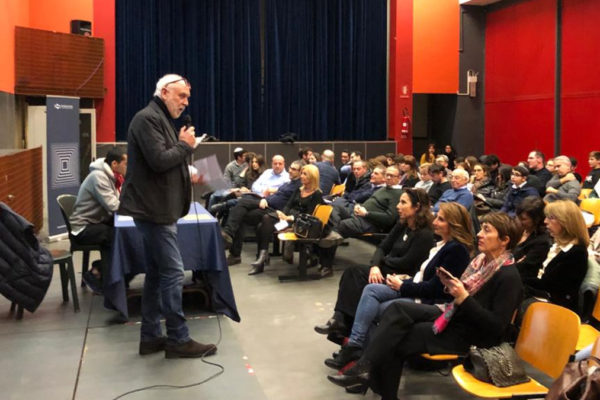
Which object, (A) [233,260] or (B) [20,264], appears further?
(A) [233,260]

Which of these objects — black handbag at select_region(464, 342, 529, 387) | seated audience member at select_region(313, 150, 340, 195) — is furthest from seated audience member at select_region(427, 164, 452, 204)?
black handbag at select_region(464, 342, 529, 387)

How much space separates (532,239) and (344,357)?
4.85 feet

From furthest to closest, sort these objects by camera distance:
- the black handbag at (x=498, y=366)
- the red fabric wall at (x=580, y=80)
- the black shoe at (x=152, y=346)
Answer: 1. the red fabric wall at (x=580, y=80)
2. the black shoe at (x=152, y=346)
3. the black handbag at (x=498, y=366)

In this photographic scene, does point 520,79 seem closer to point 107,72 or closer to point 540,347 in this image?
point 107,72

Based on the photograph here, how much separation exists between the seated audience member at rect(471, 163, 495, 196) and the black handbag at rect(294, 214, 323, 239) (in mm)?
2658

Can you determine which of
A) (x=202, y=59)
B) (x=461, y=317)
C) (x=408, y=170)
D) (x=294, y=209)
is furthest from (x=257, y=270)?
(x=202, y=59)

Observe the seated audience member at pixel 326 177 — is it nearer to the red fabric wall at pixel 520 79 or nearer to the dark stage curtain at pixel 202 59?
the red fabric wall at pixel 520 79

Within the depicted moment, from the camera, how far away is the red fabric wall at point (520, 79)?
1148 cm

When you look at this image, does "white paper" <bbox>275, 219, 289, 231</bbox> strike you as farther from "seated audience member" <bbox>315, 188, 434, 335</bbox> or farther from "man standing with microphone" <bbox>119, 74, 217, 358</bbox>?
"man standing with microphone" <bbox>119, 74, 217, 358</bbox>

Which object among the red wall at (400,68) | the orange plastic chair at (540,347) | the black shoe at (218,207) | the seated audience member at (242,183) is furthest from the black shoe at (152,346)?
the red wall at (400,68)

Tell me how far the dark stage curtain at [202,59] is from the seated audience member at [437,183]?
22.4ft

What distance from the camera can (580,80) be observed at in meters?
10.7

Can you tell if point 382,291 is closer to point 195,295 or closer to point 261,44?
point 195,295

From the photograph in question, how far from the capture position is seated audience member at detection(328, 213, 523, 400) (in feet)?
9.93
